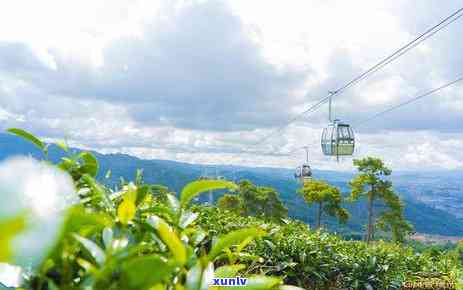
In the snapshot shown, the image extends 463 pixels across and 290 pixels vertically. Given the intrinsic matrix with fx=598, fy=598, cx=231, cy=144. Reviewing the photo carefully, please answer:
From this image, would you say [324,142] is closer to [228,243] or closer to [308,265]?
[308,265]

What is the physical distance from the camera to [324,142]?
21266 millimetres

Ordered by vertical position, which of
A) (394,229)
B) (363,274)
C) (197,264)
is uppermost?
(197,264)

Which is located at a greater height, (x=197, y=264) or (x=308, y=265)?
(x=197, y=264)

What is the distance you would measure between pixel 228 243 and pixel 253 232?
0.04 metres

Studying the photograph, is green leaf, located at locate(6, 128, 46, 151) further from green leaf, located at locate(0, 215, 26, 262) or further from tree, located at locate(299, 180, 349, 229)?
tree, located at locate(299, 180, 349, 229)

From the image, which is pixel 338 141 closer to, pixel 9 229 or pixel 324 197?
pixel 9 229

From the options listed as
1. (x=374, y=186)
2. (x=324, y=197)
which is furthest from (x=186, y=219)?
(x=324, y=197)

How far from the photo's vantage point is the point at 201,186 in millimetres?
794

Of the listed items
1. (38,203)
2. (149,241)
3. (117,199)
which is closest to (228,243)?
(149,241)

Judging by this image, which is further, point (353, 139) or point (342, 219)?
point (342, 219)

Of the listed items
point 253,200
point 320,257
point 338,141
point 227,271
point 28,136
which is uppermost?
point 338,141

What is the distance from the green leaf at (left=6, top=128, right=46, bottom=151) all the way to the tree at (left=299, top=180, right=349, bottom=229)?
137 ft

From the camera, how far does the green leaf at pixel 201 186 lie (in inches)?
30.0

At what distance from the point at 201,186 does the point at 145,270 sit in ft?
0.82
